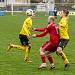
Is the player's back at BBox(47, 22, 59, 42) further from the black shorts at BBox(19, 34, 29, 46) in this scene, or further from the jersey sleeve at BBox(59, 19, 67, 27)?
the black shorts at BBox(19, 34, 29, 46)

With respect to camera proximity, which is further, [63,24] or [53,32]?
[63,24]

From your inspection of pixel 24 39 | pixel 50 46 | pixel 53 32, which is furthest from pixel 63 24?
pixel 24 39

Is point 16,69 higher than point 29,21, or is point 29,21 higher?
point 29,21

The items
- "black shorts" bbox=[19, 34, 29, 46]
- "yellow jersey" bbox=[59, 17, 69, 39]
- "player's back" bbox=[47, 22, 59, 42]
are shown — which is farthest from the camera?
"black shorts" bbox=[19, 34, 29, 46]

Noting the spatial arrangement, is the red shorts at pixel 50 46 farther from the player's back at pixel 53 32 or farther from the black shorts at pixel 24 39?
the black shorts at pixel 24 39

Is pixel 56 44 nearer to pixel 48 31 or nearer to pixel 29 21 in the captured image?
pixel 48 31

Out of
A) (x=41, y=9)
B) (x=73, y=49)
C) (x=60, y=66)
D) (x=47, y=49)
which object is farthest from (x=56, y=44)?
(x=41, y=9)

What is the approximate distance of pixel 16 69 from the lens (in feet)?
49.1

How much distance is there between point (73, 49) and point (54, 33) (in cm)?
750

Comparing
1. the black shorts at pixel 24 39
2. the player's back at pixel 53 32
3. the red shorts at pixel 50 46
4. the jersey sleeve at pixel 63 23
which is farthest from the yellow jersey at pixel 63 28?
the black shorts at pixel 24 39

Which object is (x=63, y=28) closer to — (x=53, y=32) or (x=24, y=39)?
(x=53, y=32)

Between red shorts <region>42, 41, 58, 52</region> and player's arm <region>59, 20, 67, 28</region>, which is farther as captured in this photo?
player's arm <region>59, 20, 67, 28</region>

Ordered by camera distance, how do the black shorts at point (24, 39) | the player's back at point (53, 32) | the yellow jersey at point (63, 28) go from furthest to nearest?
the black shorts at point (24, 39) < the yellow jersey at point (63, 28) < the player's back at point (53, 32)

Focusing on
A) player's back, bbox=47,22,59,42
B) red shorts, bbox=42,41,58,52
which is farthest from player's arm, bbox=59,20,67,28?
red shorts, bbox=42,41,58,52
